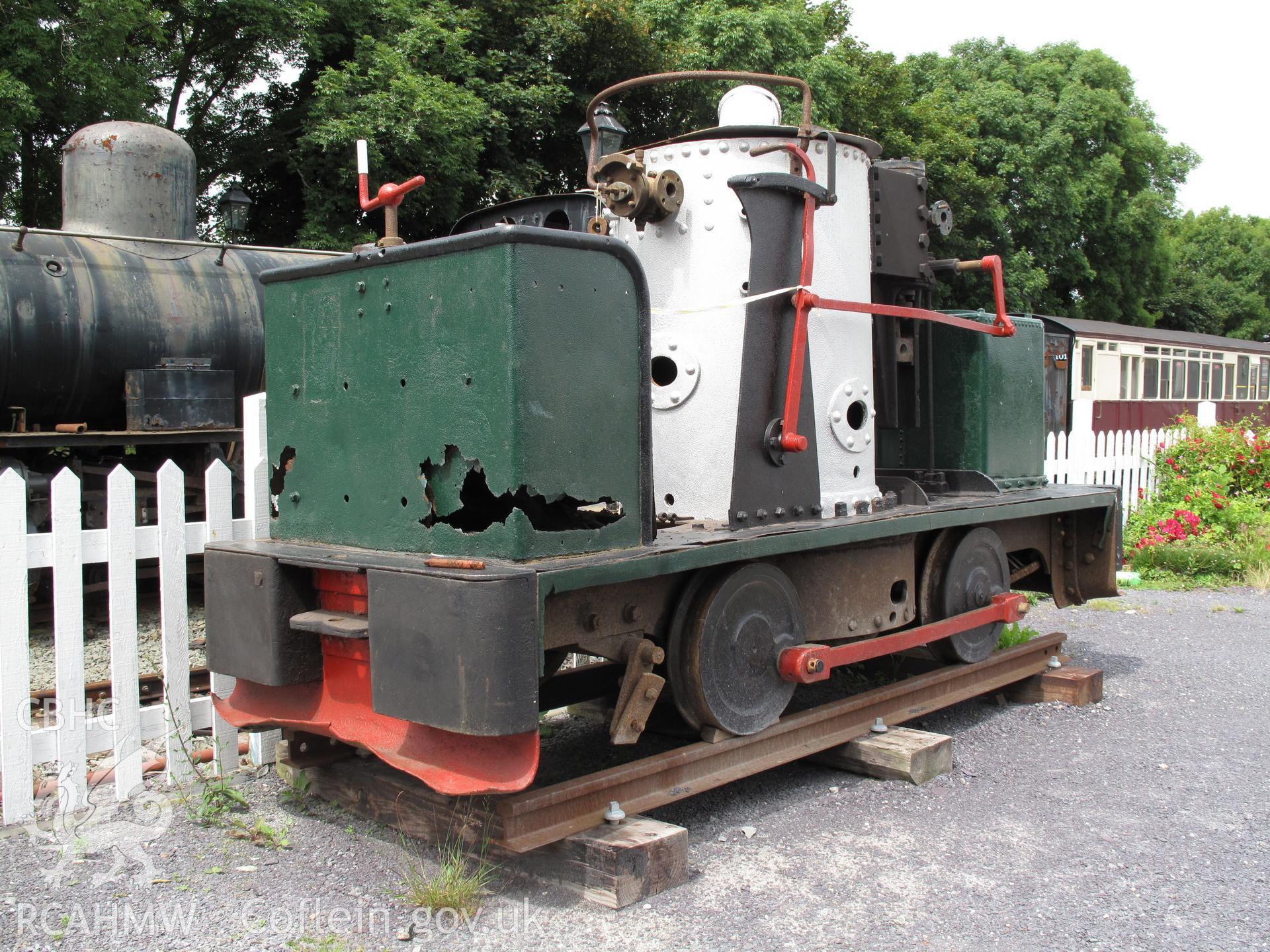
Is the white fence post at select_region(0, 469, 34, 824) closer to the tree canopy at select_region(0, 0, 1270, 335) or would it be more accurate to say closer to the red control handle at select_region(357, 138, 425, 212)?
the red control handle at select_region(357, 138, 425, 212)

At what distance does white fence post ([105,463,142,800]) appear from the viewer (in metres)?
4.19

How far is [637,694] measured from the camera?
3.63 m

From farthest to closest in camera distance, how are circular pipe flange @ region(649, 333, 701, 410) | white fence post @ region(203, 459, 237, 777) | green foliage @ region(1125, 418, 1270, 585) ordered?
green foliage @ region(1125, 418, 1270, 585)
white fence post @ region(203, 459, 237, 777)
circular pipe flange @ region(649, 333, 701, 410)

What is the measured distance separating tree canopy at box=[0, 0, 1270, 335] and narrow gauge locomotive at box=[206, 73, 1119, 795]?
12.3 meters

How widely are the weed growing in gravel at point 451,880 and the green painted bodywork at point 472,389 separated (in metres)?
0.96

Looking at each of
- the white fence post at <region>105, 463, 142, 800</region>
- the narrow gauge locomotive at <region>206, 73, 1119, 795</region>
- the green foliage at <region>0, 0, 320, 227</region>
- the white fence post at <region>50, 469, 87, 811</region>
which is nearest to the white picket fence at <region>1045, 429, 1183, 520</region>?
the narrow gauge locomotive at <region>206, 73, 1119, 795</region>

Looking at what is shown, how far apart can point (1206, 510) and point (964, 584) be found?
641 centimetres

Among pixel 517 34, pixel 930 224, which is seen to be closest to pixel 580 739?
pixel 930 224

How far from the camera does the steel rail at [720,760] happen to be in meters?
3.34

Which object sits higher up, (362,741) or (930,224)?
(930,224)

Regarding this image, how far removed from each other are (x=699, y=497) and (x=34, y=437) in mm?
5831

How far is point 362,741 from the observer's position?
3.50m

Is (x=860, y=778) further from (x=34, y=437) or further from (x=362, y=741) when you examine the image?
(x=34, y=437)

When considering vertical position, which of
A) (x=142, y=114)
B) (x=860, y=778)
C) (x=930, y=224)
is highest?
(x=142, y=114)
